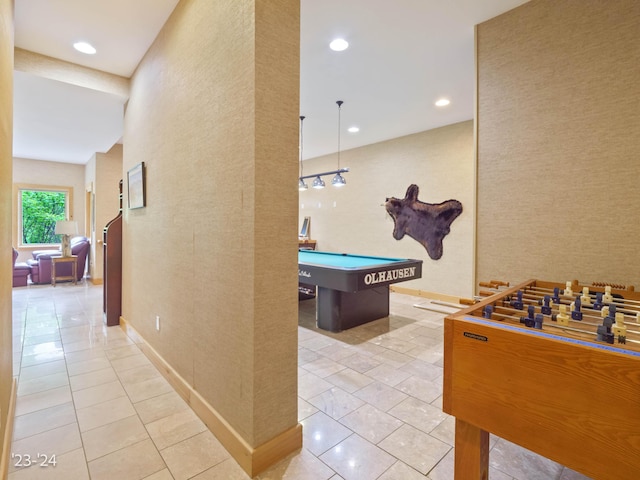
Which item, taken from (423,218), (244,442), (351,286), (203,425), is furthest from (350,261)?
(244,442)

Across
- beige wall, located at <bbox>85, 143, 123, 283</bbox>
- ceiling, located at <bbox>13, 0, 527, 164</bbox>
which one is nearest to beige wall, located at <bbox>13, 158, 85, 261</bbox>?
beige wall, located at <bbox>85, 143, 123, 283</bbox>

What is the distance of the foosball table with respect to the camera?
33.4 inches

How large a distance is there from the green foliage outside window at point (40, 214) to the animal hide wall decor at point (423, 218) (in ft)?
26.1

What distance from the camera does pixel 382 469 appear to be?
5.05ft

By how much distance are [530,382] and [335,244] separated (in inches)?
244

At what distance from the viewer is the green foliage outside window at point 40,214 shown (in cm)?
739

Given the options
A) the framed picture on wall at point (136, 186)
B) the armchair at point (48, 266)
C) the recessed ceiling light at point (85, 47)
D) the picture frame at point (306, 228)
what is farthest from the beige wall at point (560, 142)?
the armchair at point (48, 266)

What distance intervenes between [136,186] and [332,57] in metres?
2.37

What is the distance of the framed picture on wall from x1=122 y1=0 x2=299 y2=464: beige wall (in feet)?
2.59

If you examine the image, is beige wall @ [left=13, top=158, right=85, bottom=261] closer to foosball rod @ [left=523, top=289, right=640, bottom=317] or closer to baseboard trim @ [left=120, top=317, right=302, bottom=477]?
baseboard trim @ [left=120, top=317, right=302, bottom=477]

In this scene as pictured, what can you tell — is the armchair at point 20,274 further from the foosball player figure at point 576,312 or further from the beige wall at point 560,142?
the foosball player figure at point 576,312

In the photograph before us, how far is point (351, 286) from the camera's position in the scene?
116 inches

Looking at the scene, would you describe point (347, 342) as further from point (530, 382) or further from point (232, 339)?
point (530, 382)

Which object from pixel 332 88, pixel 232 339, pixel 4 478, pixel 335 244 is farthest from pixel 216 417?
pixel 335 244
